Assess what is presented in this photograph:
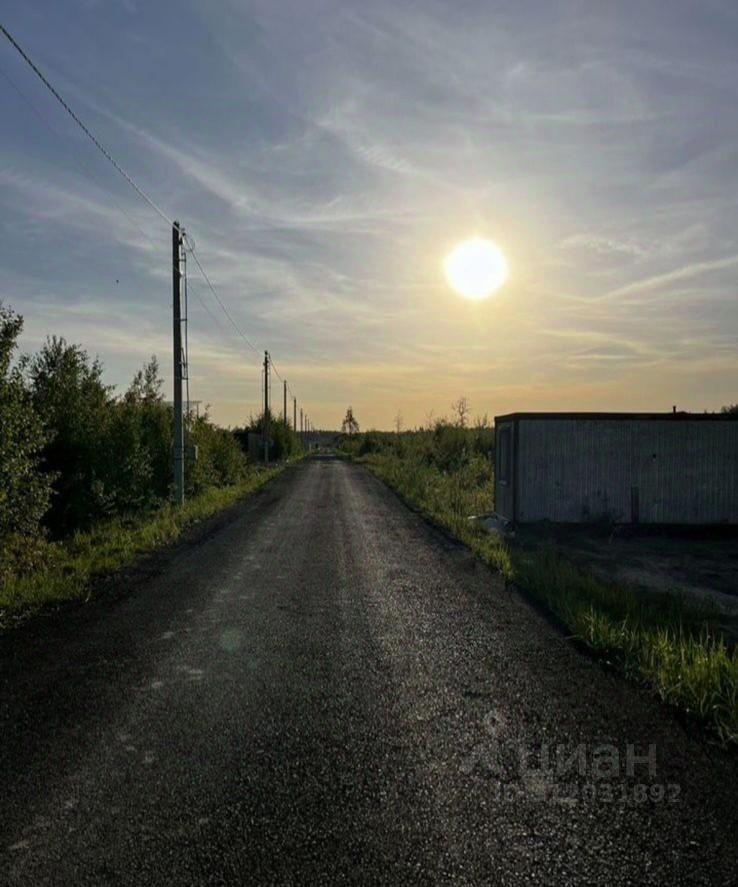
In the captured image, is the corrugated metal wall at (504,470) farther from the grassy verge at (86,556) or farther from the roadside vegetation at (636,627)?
the grassy verge at (86,556)

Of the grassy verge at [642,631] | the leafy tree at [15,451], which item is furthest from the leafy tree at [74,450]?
the grassy verge at [642,631]

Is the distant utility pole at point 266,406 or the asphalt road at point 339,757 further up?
the distant utility pole at point 266,406

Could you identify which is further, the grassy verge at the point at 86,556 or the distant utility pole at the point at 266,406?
the distant utility pole at the point at 266,406

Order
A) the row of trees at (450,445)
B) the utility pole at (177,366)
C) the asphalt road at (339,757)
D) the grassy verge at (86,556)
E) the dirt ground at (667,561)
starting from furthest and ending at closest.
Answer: the row of trees at (450,445) → the utility pole at (177,366) → the dirt ground at (667,561) → the grassy verge at (86,556) → the asphalt road at (339,757)

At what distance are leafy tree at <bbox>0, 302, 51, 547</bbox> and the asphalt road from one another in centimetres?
220

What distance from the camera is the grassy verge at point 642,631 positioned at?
205 inches

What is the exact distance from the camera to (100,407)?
16.4 meters

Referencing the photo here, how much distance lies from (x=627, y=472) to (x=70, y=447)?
38.5 feet

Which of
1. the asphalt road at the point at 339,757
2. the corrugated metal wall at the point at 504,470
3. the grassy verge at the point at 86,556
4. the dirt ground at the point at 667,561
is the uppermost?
the corrugated metal wall at the point at 504,470

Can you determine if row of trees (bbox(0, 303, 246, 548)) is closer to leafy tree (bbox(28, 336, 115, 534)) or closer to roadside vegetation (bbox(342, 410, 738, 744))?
leafy tree (bbox(28, 336, 115, 534))

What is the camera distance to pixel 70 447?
15.2 meters

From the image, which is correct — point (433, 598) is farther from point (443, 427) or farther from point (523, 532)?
point (443, 427)

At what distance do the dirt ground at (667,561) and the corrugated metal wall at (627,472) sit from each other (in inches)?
20.9

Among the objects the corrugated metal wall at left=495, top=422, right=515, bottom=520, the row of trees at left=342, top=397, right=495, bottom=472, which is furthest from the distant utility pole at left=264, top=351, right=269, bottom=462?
the corrugated metal wall at left=495, top=422, right=515, bottom=520
